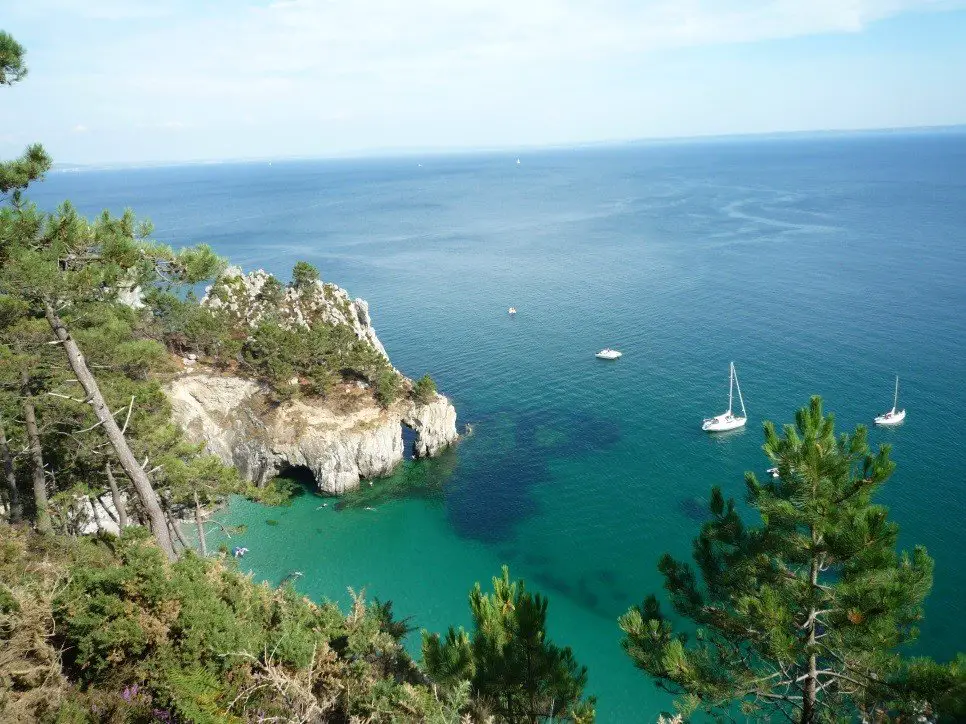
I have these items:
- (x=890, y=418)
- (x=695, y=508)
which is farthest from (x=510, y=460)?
(x=890, y=418)

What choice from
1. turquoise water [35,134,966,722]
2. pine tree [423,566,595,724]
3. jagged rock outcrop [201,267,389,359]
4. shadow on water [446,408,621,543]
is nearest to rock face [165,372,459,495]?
turquoise water [35,134,966,722]

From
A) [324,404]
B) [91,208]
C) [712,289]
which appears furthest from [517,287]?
[91,208]

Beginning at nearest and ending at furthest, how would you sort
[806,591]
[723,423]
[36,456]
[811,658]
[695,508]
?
[806,591] → [811,658] → [36,456] → [695,508] → [723,423]

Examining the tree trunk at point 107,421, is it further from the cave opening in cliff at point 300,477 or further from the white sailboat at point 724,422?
the white sailboat at point 724,422

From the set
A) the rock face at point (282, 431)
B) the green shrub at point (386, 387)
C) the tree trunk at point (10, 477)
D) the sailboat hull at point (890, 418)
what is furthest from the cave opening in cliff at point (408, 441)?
the sailboat hull at point (890, 418)

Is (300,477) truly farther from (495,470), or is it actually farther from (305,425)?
(495,470)

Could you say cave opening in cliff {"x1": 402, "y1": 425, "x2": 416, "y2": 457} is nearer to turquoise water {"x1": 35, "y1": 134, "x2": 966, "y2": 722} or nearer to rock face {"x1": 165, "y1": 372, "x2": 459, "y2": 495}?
turquoise water {"x1": 35, "y1": 134, "x2": 966, "y2": 722}
